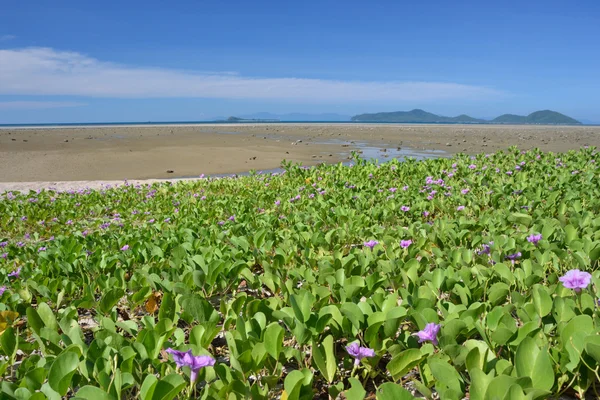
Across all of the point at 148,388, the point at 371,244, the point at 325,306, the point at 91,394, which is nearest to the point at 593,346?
the point at 325,306

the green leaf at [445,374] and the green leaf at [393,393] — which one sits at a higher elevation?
the green leaf at [393,393]

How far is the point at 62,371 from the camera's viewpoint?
1895 millimetres

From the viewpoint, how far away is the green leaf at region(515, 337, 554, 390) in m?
1.77

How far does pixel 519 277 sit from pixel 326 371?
1.58m

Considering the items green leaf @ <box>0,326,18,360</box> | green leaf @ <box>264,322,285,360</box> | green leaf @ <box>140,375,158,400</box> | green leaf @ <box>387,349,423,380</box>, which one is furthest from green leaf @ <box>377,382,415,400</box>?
green leaf @ <box>0,326,18,360</box>

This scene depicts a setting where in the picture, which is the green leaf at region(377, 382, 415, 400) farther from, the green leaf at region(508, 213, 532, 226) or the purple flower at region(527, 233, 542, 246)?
the green leaf at region(508, 213, 532, 226)

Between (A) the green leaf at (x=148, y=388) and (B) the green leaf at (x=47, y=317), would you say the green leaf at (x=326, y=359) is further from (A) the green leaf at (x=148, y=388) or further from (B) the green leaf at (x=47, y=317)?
(B) the green leaf at (x=47, y=317)

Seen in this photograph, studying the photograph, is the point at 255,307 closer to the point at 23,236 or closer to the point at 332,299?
the point at 332,299

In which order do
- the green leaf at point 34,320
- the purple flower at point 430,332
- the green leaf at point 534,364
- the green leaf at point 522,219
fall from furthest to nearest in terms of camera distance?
1. the green leaf at point 522,219
2. the green leaf at point 34,320
3. the purple flower at point 430,332
4. the green leaf at point 534,364

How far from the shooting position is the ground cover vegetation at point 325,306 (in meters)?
1.91

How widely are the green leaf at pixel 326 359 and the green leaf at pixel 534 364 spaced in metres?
0.74

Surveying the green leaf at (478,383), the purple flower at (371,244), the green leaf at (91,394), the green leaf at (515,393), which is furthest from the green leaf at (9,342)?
the purple flower at (371,244)

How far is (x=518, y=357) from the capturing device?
6.01ft

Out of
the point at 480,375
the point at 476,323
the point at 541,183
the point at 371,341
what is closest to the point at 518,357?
the point at 480,375
